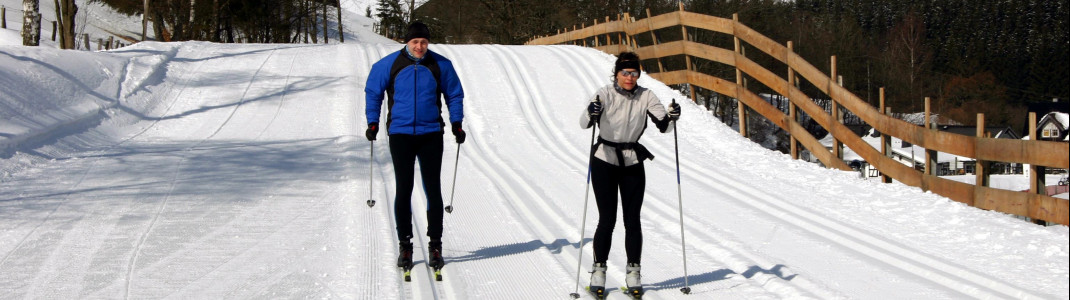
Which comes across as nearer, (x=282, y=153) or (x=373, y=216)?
(x=373, y=216)

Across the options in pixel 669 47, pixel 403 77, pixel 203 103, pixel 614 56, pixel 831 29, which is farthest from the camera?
pixel 831 29

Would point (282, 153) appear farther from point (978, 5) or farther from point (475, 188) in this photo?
point (978, 5)

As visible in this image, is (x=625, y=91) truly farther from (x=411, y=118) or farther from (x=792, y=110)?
(x=792, y=110)

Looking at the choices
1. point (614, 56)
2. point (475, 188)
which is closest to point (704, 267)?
point (475, 188)

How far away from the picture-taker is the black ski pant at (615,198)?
5438 millimetres

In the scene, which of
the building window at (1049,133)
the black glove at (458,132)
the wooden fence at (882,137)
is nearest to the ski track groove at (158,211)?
the black glove at (458,132)

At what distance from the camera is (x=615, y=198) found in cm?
551

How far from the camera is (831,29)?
35344mm

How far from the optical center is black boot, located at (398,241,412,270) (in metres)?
6.09

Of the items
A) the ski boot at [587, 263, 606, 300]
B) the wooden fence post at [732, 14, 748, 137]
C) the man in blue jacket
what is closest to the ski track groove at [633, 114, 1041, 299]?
the ski boot at [587, 263, 606, 300]

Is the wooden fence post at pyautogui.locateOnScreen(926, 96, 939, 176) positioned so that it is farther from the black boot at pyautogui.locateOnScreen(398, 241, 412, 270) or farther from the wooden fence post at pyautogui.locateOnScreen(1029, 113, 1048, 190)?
the black boot at pyautogui.locateOnScreen(398, 241, 412, 270)

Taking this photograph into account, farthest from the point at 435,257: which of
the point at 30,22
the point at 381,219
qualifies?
the point at 30,22

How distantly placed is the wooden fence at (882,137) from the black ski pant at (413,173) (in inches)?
142

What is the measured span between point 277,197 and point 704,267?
4.04 m
